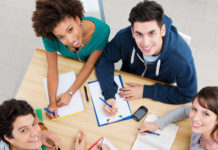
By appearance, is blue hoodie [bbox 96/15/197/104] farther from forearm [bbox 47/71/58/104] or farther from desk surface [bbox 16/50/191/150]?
forearm [bbox 47/71/58/104]

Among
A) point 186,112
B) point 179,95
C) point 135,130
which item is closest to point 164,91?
point 179,95

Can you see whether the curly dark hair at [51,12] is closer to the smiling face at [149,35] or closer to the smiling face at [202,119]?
the smiling face at [149,35]

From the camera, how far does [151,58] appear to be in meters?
1.55

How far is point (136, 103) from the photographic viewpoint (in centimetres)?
158

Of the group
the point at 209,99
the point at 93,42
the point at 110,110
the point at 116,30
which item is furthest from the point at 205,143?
the point at 116,30

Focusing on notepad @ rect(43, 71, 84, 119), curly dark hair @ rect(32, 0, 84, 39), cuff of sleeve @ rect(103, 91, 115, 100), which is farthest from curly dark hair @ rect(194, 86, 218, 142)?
curly dark hair @ rect(32, 0, 84, 39)

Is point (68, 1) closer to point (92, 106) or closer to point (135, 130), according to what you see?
point (92, 106)

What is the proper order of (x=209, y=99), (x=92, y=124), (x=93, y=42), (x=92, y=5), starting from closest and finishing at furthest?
(x=209, y=99)
(x=92, y=124)
(x=93, y=42)
(x=92, y=5)

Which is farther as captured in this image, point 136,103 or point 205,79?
point 205,79

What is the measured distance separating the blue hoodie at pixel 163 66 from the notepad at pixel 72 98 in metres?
0.19

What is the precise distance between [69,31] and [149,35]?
20.1 inches

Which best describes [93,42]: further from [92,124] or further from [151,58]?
[92,124]

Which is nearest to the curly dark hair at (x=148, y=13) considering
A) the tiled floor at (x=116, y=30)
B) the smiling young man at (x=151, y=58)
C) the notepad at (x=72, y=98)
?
the smiling young man at (x=151, y=58)

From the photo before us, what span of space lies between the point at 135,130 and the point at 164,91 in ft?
1.13
